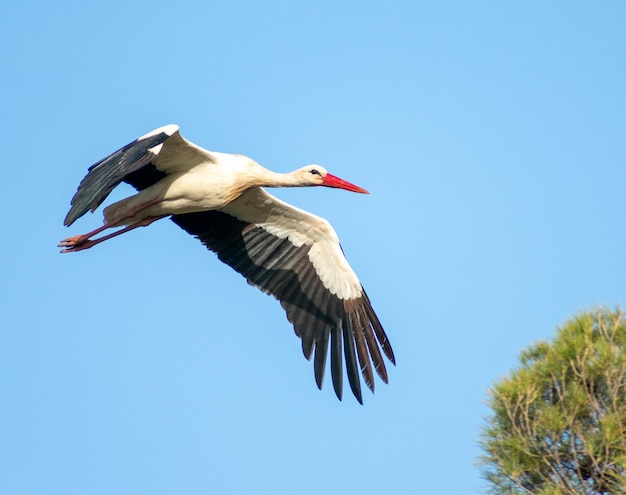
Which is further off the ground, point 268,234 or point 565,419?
point 268,234

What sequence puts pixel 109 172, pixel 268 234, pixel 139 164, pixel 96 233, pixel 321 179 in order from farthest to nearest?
pixel 268 234, pixel 321 179, pixel 96 233, pixel 109 172, pixel 139 164

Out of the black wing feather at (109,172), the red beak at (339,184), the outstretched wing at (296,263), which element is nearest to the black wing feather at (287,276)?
the outstretched wing at (296,263)

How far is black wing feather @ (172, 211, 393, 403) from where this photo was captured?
11.3 meters

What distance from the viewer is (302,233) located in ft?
38.0

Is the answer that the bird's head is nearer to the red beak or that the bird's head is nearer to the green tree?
the red beak

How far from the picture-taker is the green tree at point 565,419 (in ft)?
21.8

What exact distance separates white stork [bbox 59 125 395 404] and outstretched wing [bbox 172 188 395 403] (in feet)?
0.04

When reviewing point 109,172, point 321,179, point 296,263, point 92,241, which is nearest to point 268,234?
point 296,263

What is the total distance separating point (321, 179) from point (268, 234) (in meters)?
0.94

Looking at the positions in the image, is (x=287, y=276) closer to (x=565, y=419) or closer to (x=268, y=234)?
(x=268, y=234)

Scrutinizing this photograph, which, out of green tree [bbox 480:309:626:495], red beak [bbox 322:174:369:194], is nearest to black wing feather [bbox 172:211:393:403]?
red beak [bbox 322:174:369:194]

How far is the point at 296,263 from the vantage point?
38.3ft

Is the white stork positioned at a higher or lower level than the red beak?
lower

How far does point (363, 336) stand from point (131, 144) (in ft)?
11.0
